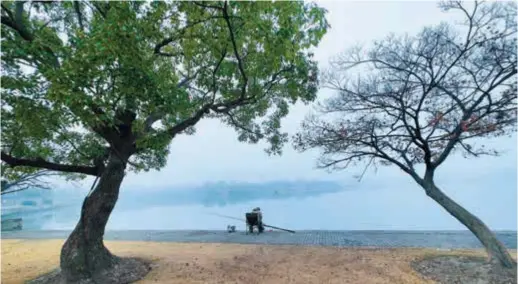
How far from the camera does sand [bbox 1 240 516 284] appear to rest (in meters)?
3.80

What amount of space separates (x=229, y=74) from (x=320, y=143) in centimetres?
199

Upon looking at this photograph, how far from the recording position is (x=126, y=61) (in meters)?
2.68

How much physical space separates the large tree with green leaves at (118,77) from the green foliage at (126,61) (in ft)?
0.04

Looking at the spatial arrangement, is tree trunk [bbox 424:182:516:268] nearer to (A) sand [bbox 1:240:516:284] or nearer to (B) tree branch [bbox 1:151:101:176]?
(A) sand [bbox 1:240:516:284]

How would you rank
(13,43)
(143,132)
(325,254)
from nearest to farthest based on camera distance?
1. (13,43)
2. (143,132)
3. (325,254)

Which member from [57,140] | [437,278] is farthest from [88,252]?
[437,278]

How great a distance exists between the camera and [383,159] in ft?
→ 16.2

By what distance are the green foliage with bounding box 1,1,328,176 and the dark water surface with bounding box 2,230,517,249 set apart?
10.3ft

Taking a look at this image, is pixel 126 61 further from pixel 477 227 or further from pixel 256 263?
pixel 477 227

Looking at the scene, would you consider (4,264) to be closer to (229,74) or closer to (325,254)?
(229,74)

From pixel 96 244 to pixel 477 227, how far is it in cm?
574

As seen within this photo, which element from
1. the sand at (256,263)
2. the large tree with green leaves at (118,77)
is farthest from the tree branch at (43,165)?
the sand at (256,263)

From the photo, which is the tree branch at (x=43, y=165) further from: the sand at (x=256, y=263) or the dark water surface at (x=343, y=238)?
the dark water surface at (x=343, y=238)

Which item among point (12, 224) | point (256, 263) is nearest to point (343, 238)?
point (256, 263)
